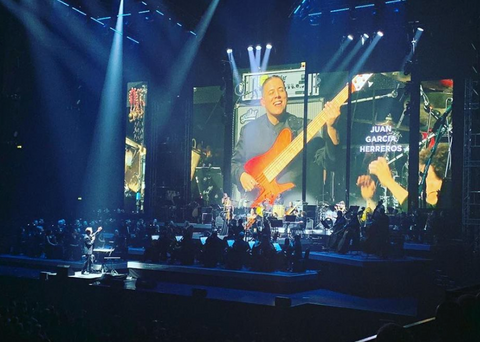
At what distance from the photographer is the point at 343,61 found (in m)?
22.1

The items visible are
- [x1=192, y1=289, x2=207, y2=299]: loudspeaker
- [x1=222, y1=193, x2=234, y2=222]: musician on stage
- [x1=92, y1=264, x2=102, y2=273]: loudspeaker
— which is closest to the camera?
[x1=192, y1=289, x2=207, y2=299]: loudspeaker

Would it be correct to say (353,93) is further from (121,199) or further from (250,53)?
(121,199)

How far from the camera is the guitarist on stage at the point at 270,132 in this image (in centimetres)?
2228

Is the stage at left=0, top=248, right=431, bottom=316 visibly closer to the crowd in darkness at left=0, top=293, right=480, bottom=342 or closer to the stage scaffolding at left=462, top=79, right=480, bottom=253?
the crowd in darkness at left=0, top=293, right=480, bottom=342

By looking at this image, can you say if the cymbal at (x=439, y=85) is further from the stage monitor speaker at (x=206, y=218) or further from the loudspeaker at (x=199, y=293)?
the loudspeaker at (x=199, y=293)

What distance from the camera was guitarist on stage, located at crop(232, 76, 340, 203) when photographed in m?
22.3

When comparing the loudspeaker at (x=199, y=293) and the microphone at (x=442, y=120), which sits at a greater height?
the microphone at (x=442, y=120)

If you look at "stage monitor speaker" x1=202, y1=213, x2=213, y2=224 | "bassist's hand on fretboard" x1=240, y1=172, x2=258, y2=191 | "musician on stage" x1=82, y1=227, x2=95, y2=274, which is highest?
"bassist's hand on fretboard" x1=240, y1=172, x2=258, y2=191

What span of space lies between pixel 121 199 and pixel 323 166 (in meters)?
9.25

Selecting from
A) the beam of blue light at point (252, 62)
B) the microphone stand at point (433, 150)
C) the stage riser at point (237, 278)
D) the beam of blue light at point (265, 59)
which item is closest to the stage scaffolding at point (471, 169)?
the microphone stand at point (433, 150)

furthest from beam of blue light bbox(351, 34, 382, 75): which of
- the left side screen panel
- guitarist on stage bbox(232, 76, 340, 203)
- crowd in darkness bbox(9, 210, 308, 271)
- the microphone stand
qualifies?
the left side screen panel

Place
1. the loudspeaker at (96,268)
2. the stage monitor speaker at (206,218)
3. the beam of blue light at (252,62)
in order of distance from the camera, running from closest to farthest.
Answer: the loudspeaker at (96,268) < the stage monitor speaker at (206,218) < the beam of blue light at (252,62)

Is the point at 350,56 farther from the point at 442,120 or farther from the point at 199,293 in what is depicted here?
the point at 199,293

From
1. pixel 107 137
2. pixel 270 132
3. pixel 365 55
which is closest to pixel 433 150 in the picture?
pixel 365 55
